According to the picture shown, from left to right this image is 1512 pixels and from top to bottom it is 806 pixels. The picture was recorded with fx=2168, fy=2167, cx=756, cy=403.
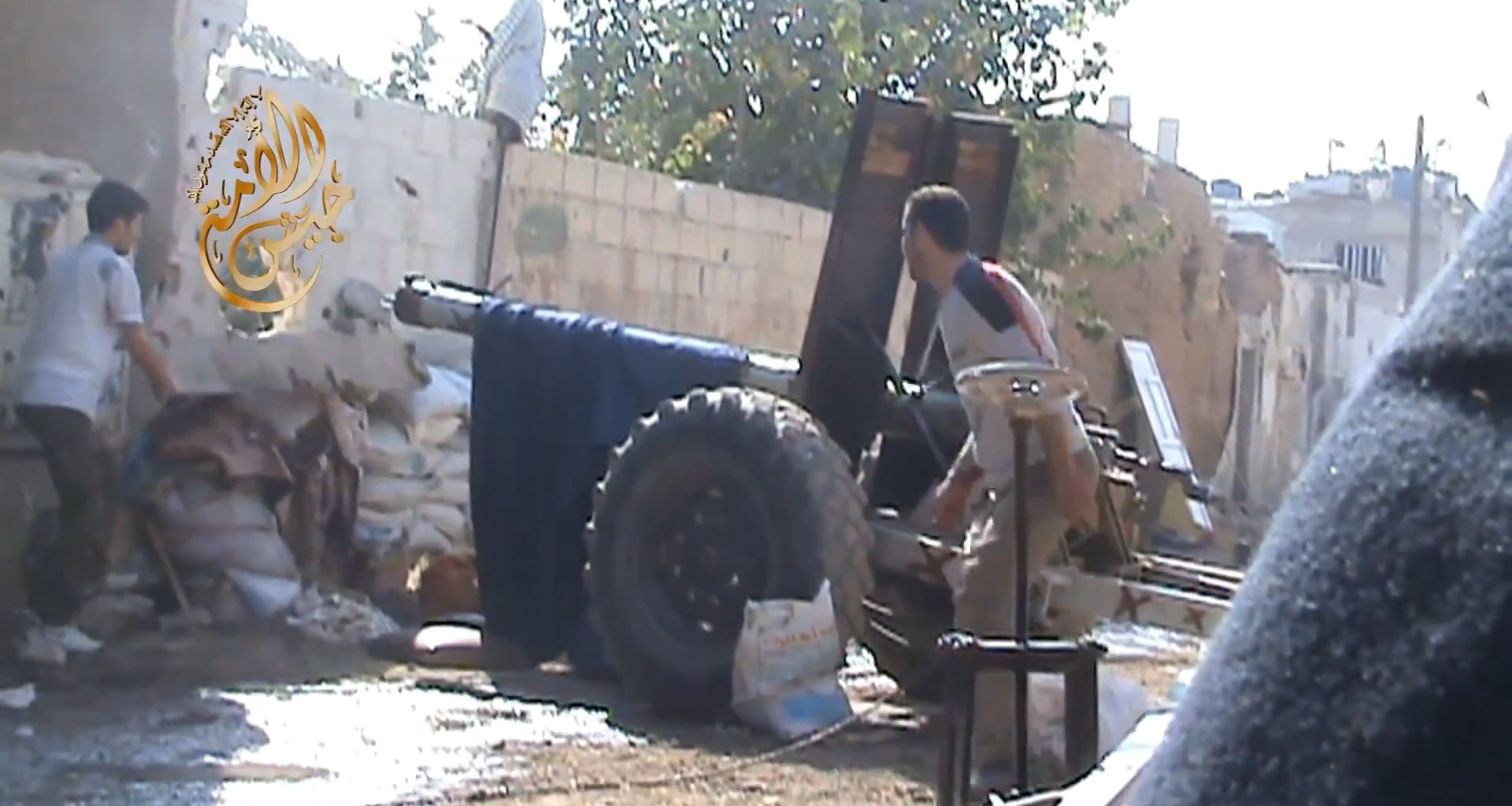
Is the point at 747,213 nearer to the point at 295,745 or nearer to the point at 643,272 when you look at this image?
the point at 643,272

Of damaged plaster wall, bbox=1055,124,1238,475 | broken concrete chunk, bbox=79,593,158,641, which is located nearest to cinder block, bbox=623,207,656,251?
broken concrete chunk, bbox=79,593,158,641

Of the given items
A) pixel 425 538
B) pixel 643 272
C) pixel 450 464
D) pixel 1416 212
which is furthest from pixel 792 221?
pixel 1416 212

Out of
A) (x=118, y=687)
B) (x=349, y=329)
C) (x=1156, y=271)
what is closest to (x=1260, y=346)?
(x=1156, y=271)

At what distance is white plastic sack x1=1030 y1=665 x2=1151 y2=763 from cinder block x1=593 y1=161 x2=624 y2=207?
290 inches

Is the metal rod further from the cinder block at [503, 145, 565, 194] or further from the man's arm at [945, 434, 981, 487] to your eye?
the cinder block at [503, 145, 565, 194]

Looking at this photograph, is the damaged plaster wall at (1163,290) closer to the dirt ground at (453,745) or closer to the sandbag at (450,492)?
the sandbag at (450,492)

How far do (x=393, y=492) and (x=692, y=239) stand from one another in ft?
14.5

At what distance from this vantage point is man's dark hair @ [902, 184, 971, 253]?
5.70 metres

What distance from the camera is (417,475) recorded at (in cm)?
966

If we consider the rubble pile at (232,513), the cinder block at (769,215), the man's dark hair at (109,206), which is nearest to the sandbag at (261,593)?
the rubble pile at (232,513)

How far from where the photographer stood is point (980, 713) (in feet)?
17.2

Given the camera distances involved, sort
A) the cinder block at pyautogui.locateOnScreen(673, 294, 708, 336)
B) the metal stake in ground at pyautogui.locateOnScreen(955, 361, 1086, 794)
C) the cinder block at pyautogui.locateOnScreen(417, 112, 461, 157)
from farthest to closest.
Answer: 1. the cinder block at pyautogui.locateOnScreen(673, 294, 708, 336)
2. the cinder block at pyautogui.locateOnScreen(417, 112, 461, 157)
3. the metal stake in ground at pyautogui.locateOnScreen(955, 361, 1086, 794)

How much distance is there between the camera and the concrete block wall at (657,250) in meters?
12.2

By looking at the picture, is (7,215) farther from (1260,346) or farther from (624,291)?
(1260,346)
